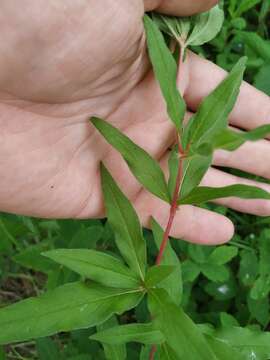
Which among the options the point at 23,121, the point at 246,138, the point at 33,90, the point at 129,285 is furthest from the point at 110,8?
the point at 129,285

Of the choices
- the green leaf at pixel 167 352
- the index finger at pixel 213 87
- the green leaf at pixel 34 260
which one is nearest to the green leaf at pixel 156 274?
the green leaf at pixel 167 352

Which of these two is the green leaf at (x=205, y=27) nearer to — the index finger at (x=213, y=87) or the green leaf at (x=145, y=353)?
the index finger at (x=213, y=87)

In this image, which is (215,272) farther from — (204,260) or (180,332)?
(180,332)

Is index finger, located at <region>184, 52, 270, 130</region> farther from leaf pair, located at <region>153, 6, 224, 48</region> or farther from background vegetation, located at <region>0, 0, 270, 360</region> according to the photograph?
background vegetation, located at <region>0, 0, 270, 360</region>

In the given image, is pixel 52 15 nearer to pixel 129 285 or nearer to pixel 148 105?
pixel 148 105

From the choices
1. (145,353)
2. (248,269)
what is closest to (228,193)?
(145,353)
